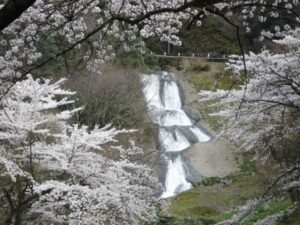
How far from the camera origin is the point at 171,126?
28984mm

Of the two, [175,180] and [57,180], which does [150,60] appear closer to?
[175,180]

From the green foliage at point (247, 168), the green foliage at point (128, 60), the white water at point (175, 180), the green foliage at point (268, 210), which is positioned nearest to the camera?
the green foliage at point (268, 210)

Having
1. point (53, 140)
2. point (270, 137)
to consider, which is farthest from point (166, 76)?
point (53, 140)

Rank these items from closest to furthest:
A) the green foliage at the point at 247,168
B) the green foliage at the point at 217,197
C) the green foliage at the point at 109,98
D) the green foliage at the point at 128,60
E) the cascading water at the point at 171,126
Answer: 1. the green foliage at the point at 217,197
2. the green foliage at the point at 109,98
3. the green foliage at the point at 247,168
4. the cascading water at the point at 171,126
5. the green foliage at the point at 128,60

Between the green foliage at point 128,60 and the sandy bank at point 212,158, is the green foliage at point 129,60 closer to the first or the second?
the green foliage at point 128,60

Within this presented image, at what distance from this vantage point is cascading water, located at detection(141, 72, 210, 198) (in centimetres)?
2358

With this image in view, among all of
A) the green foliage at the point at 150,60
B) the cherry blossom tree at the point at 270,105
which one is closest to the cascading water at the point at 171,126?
the green foliage at the point at 150,60

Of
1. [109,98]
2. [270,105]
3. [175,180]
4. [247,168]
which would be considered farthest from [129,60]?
[270,105]

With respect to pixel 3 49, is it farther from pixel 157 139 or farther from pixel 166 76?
pixel 166 76

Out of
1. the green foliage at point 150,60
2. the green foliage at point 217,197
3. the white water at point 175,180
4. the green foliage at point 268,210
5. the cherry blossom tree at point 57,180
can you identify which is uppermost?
the green foliage at point 150,60

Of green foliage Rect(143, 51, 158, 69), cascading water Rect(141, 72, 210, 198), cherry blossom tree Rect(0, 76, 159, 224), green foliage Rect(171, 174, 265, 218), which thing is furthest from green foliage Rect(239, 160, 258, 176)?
cherry blossom tree Rect(0, 76, 159, 224)

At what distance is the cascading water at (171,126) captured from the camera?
23.6m

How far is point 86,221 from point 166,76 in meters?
28.8

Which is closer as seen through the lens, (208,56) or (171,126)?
(171,126)
